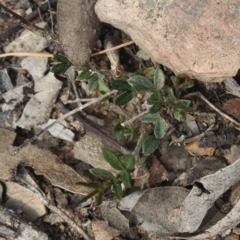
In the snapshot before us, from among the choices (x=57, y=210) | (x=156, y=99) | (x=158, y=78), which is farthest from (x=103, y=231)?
(x=158, y=78)

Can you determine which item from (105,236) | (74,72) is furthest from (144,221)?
(74,72)

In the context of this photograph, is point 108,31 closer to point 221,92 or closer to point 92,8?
point 92,8

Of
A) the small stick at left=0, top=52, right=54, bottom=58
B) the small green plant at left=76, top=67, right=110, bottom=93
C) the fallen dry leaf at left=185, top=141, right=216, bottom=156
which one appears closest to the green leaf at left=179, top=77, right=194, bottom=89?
the fallen dry leaf at left=185, top=141, right=216, bottom=156

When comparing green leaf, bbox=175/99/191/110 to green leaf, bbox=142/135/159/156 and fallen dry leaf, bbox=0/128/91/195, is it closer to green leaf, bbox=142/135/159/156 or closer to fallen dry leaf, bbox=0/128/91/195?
green leaf, bbox=142/135/159/156

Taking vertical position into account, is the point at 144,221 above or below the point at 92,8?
below

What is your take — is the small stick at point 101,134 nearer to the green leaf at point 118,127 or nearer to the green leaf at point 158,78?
the green leaf at point 118,127
